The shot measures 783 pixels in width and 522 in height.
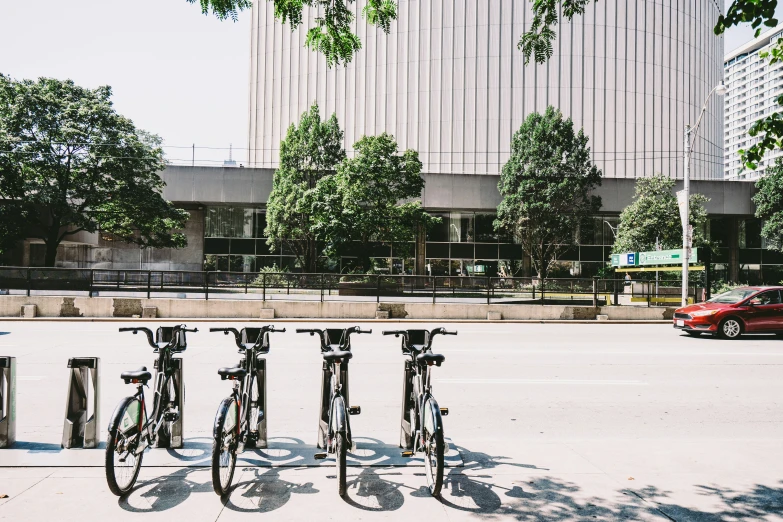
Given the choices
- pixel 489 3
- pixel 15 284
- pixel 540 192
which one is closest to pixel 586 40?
pixel 489 3

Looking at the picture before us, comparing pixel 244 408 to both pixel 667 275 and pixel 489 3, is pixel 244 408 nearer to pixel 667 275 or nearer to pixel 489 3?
pixel 667 275

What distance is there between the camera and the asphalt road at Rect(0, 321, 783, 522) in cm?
408

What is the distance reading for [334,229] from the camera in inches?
1240

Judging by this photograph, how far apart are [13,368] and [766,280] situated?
170ft

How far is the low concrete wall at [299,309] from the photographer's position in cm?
2092

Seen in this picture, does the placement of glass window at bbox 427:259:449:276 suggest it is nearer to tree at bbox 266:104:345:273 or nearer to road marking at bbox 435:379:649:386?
tree at bbox 266:104:345:273

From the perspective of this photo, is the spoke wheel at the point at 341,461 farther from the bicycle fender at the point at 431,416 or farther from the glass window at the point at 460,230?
the glass window at the point at 460,230

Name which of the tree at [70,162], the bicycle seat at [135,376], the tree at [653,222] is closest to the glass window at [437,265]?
the tree at [653,222]

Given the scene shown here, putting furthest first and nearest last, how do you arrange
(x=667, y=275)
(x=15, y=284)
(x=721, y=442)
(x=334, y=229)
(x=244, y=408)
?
(x=667, y=275)
(x=334, y=229)
(x=15, y=284)
(x=721, y=442)
(x=244, y=408)

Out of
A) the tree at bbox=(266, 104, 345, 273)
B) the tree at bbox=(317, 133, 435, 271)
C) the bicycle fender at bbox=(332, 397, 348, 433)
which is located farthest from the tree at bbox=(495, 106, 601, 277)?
the bicycle fender at bbox=(332, 397, 348, 433)

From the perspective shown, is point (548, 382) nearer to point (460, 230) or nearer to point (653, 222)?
point (653, 222)

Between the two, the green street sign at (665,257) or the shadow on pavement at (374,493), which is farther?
the green street sign at (665,257)

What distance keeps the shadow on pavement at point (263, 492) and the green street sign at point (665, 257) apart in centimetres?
2110

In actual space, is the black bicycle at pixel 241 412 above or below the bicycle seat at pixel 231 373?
below
